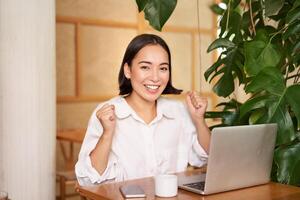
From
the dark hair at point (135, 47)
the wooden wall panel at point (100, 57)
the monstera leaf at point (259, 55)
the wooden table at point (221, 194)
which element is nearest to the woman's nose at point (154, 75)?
the dark hair at point (135, 47)

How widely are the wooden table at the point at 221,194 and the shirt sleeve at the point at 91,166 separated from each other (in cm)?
26

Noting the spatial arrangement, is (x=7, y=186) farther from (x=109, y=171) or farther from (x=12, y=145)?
(x=109, y=171)

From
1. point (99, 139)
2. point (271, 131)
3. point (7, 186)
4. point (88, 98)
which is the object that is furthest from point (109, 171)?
point (88, 98)

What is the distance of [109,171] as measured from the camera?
1941 mm

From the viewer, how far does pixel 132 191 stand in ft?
4.85

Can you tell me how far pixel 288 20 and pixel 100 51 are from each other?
3279mm

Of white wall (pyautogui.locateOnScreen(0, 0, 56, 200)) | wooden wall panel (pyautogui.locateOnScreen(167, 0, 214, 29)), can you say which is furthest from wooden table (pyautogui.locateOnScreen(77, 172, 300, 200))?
wooden wall panel (pyautogui.locateOnScreen(167, 0, 214, 29))

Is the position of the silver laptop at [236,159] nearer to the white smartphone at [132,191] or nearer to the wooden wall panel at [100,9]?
the white smartphone at [132,191]

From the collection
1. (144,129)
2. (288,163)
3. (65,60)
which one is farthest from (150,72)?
(65,60)

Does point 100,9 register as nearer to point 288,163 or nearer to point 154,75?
point 154,75

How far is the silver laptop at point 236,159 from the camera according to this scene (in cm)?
151

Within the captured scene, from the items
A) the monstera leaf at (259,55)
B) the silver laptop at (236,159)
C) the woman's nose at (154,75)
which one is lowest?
the silver laptop at (236,159)

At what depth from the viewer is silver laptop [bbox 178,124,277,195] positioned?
1.51 m

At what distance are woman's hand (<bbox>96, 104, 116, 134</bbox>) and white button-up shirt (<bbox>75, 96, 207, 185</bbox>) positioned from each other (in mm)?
123
